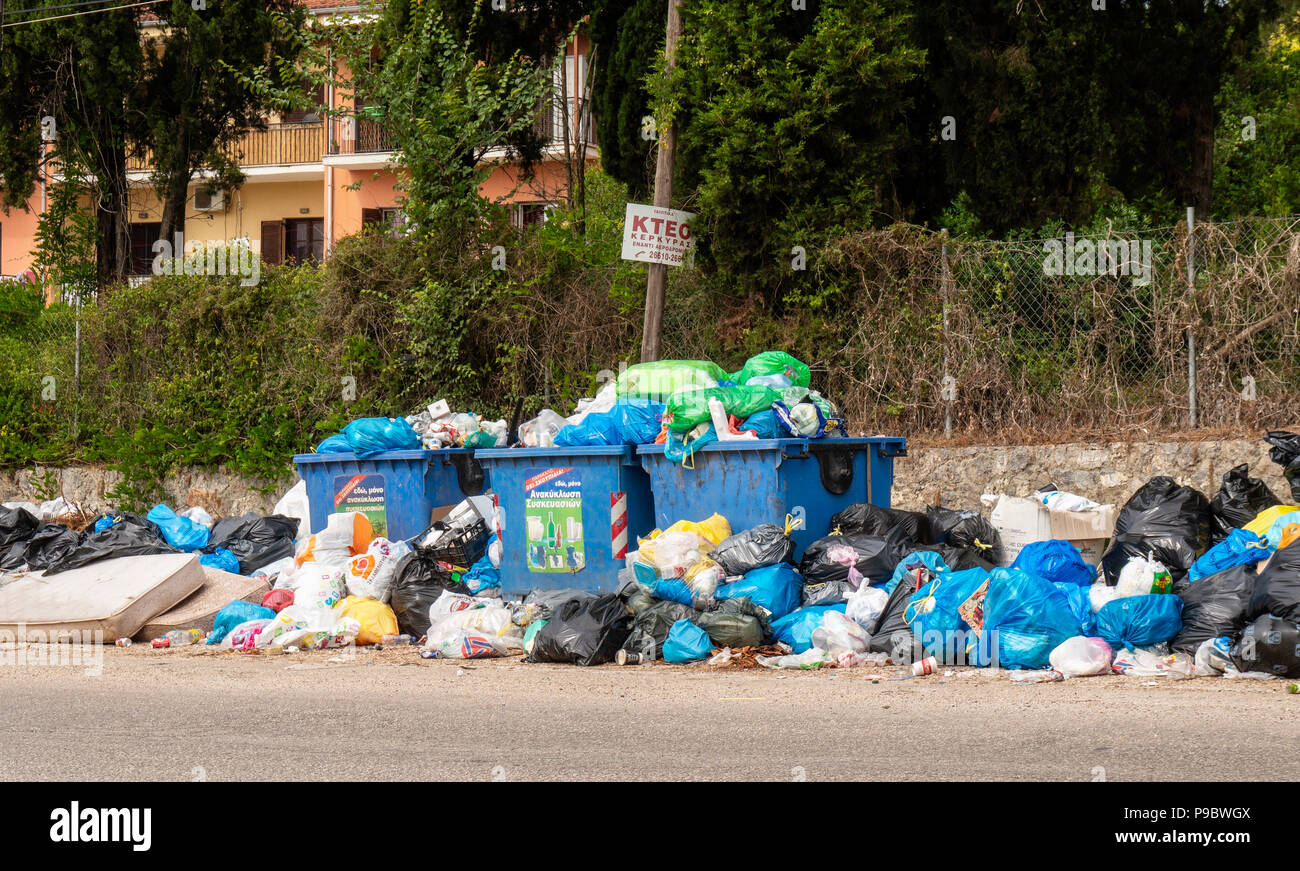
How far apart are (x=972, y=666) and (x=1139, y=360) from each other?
441 cm

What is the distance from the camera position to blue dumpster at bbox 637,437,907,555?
8.24m

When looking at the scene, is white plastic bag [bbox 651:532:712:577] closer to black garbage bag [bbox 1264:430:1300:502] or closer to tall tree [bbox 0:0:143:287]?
black garbage bag [bbox 1264:430:1300:502]

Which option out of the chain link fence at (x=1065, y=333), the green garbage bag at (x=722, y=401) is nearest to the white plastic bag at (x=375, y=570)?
the green garbage bag at (x=722, y=401)

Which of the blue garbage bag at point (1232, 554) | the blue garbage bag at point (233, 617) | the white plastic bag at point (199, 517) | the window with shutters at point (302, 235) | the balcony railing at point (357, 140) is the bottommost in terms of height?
the blue garbage bag at point (233, 617)

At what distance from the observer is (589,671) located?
23.9ft

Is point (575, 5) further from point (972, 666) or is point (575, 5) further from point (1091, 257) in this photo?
point (972, 666)

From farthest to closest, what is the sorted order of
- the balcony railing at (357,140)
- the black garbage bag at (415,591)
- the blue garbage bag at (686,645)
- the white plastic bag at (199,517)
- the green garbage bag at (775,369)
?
the balcony railing at (357,140) → the white plastic bag at (199,517) → the green garbage bag at (775,369) → the black garbage bag at (415,591) → the blue garbage bag at (686,645)

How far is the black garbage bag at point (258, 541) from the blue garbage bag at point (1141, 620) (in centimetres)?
673

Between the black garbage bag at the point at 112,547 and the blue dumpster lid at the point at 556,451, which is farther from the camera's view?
the black garbage bag at the point at 112,547

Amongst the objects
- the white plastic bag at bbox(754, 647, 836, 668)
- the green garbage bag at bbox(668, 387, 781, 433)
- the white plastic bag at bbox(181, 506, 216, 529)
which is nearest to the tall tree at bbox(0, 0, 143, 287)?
the white plastic bag at bbox(181, 506, 216, 529)

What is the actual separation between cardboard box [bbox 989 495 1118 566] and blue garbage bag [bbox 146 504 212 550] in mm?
6757

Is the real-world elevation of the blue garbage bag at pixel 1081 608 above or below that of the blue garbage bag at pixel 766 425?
below

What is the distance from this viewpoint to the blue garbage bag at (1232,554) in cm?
729

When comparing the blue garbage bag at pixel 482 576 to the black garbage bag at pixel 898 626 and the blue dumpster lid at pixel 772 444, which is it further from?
the black garbage bag at pixel 898 626
